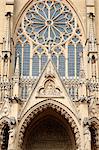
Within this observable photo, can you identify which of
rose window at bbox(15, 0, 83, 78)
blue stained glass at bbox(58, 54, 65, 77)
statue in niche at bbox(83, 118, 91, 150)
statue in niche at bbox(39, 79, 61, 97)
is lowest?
statue in niche at bbox(83, 118, 91, 150)

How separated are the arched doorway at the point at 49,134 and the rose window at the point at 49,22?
15.5ft

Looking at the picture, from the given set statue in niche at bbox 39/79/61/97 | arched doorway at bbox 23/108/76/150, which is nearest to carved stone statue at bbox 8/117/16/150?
arched doorway at bbox 23/108/76/150

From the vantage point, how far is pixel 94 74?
64.5ft

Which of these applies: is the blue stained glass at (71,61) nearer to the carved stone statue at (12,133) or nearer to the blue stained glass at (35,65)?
the blue stained glass at (35,65)

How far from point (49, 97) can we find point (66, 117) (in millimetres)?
1224

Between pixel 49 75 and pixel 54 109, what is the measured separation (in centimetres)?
171

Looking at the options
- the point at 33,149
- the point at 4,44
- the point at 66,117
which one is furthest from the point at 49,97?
the point at 4,44

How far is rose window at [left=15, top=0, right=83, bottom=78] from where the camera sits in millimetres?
20719

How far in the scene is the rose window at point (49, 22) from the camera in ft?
70.3

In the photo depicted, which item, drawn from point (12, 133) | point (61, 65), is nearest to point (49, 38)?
point (61, 65)

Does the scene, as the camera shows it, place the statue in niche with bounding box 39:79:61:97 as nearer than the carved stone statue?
No

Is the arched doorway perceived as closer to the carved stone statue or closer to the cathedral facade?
the cathedral facade

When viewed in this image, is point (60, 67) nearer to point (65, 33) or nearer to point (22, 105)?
point (65, 33)

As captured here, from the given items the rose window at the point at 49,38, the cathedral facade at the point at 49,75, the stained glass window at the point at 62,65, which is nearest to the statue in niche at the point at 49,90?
the cathedral facade at the point at 49,75
